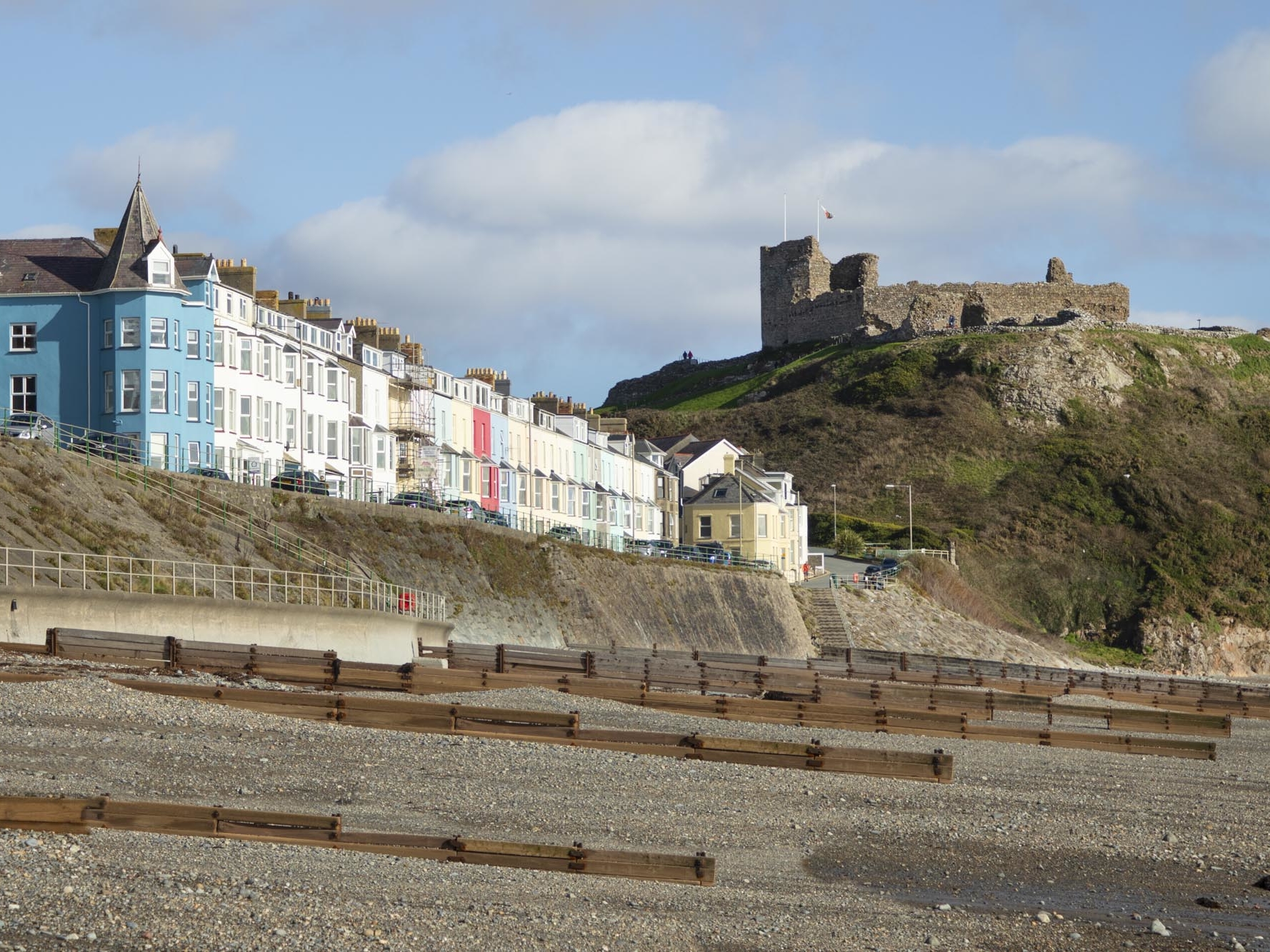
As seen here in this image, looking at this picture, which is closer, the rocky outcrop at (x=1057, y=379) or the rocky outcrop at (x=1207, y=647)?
the rocky outcrop at (x=1207, y=647)

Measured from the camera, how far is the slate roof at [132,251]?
1949 inches

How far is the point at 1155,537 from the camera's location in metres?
101

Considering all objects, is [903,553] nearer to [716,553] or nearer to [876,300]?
[716,553]

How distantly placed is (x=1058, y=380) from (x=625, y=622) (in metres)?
67.8

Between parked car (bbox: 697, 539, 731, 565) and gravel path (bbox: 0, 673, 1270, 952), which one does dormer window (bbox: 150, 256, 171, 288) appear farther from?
parked car (bbox: 697, 539, 731, 565)

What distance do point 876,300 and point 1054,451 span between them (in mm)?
28343

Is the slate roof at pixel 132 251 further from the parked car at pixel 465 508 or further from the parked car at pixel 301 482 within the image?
the parked car at pixel 465 508

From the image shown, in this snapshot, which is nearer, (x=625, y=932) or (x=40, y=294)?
(x=625, y=932)

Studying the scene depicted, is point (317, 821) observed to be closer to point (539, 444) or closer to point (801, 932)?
point (801, 932)

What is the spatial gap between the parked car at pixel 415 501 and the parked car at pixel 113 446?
9375 mm

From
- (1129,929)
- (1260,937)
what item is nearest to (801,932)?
(1129,929)

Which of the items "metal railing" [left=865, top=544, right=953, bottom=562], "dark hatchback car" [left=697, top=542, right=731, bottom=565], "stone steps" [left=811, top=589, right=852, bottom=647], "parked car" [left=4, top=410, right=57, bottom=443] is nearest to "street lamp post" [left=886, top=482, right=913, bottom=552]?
"metal railing" [left=865, top=544, right=953, bottom=562]

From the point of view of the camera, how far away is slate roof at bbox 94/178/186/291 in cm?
4950

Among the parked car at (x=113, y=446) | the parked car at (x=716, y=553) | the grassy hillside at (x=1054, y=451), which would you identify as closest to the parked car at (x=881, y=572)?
the grassy hillside at (x=1054, y=451)
